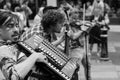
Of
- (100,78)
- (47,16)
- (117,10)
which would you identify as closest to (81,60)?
(100,78)

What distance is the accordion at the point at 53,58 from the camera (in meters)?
3.11

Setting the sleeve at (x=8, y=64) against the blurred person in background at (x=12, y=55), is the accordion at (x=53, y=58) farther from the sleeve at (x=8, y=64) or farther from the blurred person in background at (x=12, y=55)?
the sleeve at (x=8, y=64)

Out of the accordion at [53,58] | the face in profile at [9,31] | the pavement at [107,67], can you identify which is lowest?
the pavement at [107,67]

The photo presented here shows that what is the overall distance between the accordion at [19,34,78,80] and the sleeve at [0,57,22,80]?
1.06 feet

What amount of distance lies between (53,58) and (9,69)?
0.62 meters

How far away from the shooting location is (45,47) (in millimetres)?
3252

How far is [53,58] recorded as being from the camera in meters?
3.21

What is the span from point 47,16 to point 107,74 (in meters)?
5.07

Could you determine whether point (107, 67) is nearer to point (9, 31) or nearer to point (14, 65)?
point (9, 31)

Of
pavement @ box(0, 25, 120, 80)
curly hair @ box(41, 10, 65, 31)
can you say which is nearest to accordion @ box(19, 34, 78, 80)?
curly hair @ box(41, 10, 65, 31)

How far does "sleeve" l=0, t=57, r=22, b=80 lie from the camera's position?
8.71 ft

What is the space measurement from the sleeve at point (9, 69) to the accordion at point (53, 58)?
322 mm

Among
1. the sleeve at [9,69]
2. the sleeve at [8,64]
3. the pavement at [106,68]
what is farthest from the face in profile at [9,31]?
the pavement at [106,68]

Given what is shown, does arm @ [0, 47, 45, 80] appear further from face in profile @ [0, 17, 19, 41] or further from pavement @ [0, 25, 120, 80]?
pavement @ [0, 25, 120, 80]
